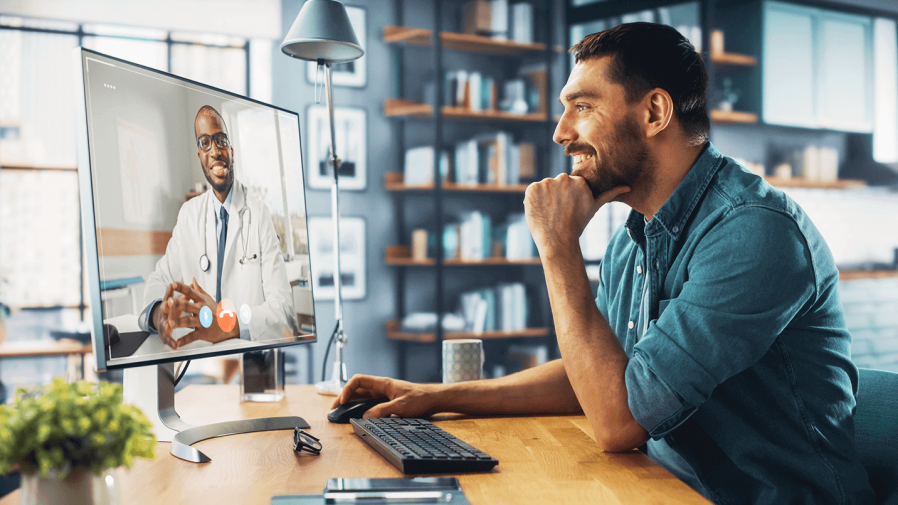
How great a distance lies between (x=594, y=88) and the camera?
45.3 inches

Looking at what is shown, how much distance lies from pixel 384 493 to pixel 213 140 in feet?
2.07

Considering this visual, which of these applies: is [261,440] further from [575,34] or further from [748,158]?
[748,158]

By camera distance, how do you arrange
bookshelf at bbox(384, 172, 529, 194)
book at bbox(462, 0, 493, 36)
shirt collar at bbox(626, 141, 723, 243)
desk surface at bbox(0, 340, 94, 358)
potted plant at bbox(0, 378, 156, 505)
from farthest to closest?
book at bbox(462, 0, 493, 36) → bookshelf at bbox(384, 172, 529, 194) → desk surface at bbox(0, 340, 94, 358) → shirt collar at bbox(626, 141, 723, 243) → potted plant at bbox(0, 378, 156, 505)

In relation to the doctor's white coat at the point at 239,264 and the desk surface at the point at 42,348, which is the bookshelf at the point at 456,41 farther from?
the doctor's white coat at the point at 239,264

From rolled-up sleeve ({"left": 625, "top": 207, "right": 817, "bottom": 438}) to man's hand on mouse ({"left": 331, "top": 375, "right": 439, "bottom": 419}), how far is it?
38 cm

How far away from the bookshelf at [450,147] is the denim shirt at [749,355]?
2.68 m

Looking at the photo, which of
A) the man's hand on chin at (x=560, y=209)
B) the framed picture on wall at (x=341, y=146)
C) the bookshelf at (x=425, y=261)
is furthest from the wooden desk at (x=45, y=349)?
the man's hand on chin at (x=560, y=209)

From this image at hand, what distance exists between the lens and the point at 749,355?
2.99 feet

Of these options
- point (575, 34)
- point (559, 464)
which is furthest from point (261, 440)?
point (575, 34)

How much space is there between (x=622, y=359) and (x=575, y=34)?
323 cm

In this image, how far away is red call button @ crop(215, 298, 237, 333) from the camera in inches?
39.9

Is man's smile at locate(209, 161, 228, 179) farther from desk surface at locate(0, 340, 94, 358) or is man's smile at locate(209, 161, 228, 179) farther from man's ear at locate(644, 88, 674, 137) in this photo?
desk surface at locate(0, 340, 94, 358)

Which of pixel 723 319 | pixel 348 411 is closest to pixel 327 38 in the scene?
pixel 348 411

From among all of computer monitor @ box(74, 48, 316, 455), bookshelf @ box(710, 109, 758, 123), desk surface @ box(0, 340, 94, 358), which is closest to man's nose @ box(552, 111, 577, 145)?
computer monitor @ box(74, 48, 316, 455)
